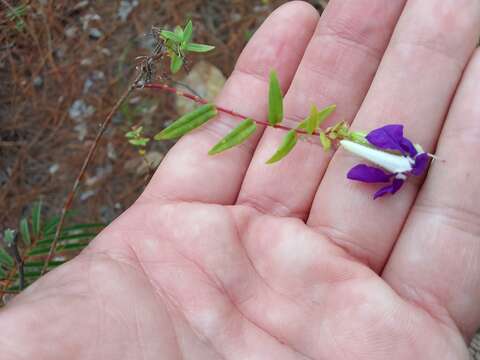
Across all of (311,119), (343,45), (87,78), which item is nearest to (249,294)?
(311,119)

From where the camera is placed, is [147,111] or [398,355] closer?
[398,355]

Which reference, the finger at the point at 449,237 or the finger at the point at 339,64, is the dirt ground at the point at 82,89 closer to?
the finger at the point at 339,64

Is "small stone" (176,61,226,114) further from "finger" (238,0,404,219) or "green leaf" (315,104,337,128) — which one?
"green leaf" (315,104,337,128)

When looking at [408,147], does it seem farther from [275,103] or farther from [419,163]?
[275,103]

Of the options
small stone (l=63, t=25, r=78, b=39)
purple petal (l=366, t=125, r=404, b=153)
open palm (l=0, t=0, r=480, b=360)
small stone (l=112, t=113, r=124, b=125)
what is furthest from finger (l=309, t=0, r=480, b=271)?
small stone (l=63, t=25, r=78, b=39)

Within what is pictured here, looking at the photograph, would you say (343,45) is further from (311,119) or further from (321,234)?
(321,234)
